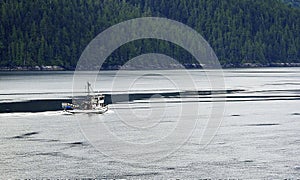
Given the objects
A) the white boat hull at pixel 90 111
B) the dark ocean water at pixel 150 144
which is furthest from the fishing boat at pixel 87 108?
the dark ocean water at pixel 150 144

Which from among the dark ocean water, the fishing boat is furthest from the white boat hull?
the dark ocean water

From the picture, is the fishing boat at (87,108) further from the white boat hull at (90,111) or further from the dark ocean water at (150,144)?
the dark ocean water at (150,144)

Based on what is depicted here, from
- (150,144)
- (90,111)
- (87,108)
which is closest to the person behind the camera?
(150,144)

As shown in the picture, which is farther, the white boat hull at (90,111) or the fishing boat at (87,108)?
the fishing boat at (87,108)

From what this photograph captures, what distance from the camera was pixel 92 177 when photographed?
50438 mm

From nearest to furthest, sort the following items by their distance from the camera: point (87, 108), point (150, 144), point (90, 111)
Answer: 1. point (150, 144)
2. point (90, 111)
3. point (87, 108)

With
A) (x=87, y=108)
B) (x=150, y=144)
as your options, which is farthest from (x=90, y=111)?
(x=150, y=144)

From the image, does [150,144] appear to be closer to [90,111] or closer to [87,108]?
[90,111]

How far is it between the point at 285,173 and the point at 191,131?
81.4ft

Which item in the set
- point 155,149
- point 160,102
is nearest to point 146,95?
point 160,102

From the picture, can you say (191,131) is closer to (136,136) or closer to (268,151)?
(136,136)

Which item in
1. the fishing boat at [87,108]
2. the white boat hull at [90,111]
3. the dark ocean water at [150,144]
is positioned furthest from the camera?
the fishing boat at [87,108]

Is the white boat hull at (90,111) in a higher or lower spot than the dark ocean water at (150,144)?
lower

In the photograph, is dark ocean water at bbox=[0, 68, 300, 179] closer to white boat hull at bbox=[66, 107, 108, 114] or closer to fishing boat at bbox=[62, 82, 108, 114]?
white boat hull at bbox=[66, 107, 108, 114]
